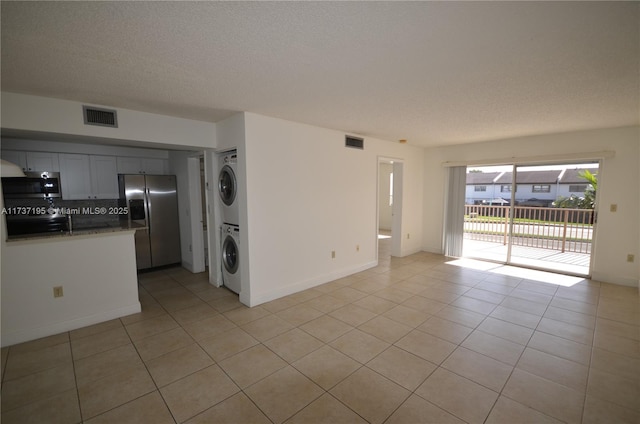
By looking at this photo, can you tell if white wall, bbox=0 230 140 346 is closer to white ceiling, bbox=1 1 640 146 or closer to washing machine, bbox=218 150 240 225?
washing machine, bbox=218 150 240 225

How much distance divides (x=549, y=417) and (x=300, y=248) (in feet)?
9.69

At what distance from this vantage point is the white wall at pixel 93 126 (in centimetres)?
255

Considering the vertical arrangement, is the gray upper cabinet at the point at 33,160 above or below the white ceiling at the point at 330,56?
below

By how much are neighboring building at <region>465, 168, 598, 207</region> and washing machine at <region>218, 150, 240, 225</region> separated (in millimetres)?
4815

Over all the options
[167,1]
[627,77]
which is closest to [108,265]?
[167,1]

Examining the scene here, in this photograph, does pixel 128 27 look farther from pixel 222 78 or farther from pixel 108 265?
pixel 108 265

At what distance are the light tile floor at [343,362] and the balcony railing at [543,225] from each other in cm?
253

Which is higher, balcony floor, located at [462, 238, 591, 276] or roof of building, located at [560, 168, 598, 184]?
roof of building, located at [560, 168, 598, 184]

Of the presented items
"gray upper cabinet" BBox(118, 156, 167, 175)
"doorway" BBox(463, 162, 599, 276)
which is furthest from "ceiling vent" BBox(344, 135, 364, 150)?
"gray upper cabinet" BBox(118, 156, 167, 175)

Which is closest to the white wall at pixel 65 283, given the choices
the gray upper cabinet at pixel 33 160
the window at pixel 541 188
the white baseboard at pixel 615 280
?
the gray upper cabinet at pixel 33 160

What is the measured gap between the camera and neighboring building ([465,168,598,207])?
5.69m

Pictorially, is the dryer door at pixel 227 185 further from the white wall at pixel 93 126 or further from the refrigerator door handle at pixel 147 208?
the refrigerator door handle at pixel 147 208

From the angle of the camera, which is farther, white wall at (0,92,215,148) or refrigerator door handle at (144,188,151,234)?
refrigerator door handle at (144,188,151,234)

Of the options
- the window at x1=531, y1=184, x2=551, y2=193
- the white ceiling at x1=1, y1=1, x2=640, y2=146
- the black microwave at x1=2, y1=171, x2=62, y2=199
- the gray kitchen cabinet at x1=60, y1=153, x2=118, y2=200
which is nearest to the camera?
the white ceiling at x1=1, y1=1, x2=640, y2=146
